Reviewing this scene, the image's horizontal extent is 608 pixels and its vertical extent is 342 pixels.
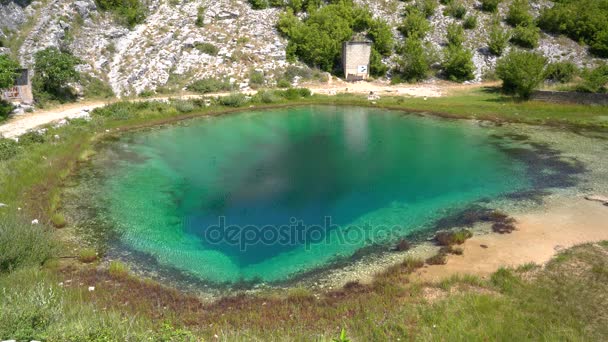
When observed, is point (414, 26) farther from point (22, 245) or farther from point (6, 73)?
point (22, 245)

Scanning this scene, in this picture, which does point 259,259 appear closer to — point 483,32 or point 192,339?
point 192,339

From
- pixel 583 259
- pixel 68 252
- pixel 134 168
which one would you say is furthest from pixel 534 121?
pixel 68 252

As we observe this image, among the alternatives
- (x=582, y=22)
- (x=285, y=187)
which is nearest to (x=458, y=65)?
(x=582, y=22)

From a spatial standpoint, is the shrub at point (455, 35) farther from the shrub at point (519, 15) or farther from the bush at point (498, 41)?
the shrub at point (519, 15)

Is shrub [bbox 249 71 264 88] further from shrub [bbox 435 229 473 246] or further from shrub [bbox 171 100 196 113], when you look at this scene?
shrub [bbox 435 229 473 246]

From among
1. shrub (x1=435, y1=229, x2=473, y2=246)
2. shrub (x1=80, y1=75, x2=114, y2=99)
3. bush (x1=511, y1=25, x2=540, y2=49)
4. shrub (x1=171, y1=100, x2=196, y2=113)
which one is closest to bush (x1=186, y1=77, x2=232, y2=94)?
shrub (x1=171, y1=100, x2=196, y2=113)

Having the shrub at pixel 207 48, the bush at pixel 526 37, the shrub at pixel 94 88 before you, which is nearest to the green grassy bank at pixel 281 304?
the shrub at pixel 94 88
